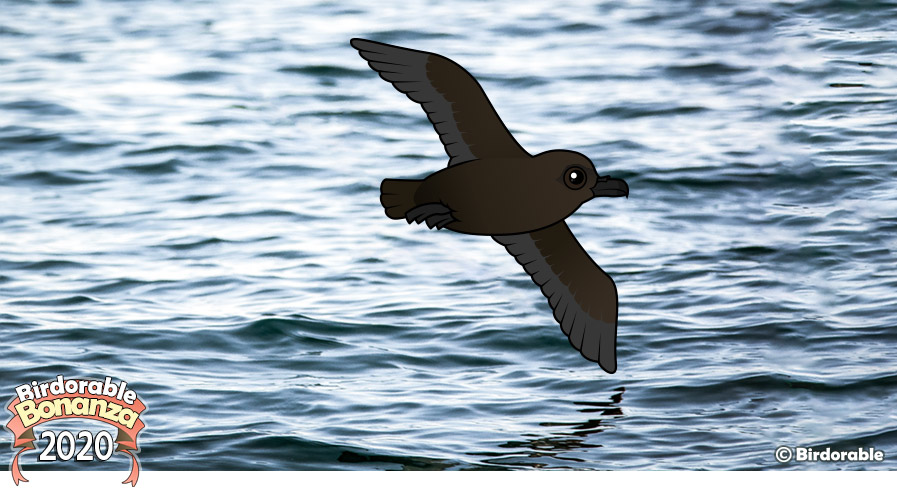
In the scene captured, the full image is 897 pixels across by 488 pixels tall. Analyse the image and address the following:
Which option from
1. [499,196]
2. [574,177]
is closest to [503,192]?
Result: [499,196]

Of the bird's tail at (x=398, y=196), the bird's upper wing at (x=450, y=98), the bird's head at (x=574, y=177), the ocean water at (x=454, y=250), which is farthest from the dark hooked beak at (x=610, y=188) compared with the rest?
the ocean water at (x=454, y=250)

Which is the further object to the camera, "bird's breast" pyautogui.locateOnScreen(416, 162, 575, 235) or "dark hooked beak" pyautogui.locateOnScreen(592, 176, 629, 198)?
"bird's breast" pyautogui.locateOnScreen(416, 162, 575, 235)

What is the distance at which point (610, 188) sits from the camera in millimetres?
2768

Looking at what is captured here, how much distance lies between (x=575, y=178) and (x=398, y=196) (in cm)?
38

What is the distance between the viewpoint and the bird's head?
2.80 metres

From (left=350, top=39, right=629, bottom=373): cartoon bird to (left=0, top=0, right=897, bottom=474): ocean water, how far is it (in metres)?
1.57

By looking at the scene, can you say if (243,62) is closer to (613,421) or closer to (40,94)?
(40,94)

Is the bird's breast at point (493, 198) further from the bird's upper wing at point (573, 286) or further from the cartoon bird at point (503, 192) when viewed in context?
the bird's upper wing at point (573, 286)

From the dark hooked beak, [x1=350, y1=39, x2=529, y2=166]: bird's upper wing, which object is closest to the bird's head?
the dark hooked beak

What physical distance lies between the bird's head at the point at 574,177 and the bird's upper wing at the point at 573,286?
24cm

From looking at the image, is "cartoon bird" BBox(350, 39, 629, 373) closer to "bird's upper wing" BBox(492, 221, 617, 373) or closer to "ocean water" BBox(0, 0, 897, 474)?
"bird's upper wing" BBox(492, 221, 617, 373)

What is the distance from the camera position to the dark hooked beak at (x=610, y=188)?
2.76 m
